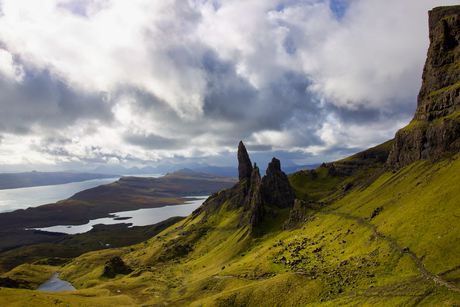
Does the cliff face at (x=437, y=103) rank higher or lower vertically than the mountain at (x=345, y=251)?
higher

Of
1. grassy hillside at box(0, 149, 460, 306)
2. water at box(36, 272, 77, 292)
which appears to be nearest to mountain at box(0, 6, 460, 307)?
grassy hillside at box(0, 149, 460, 306)

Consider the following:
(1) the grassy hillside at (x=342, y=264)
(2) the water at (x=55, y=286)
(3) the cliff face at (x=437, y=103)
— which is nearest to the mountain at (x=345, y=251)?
(1) the grassy hillside at (x=342, y=264)

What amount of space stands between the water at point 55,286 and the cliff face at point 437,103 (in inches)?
8992

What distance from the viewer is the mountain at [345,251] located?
52688 mm

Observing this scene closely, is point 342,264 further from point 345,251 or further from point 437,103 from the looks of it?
point 437,103

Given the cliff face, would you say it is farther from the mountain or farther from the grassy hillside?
the grassy hillside

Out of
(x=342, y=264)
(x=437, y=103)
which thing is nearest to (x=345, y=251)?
(x=342, y=264)

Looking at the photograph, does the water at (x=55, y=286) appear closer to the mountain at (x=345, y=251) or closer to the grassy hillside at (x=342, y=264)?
the grassy hillside at (x=342, y=264)

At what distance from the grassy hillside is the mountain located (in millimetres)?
359

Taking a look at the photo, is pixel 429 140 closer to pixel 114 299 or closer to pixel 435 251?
pixel 435 251

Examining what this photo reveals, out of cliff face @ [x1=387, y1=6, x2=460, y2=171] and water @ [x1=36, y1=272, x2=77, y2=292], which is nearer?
cliff face @ [x1=387, y1=6, x2=460, y2=171]

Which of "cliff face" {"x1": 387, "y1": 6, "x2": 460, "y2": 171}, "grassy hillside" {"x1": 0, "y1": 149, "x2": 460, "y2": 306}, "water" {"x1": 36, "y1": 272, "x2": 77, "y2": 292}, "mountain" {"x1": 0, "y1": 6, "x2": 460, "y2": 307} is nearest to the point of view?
"grassy hillside" {"x1": 0, "y1": 149, "x2": 460, "y2": 306}

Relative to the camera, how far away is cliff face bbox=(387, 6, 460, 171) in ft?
347

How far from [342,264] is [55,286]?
18567 cm
